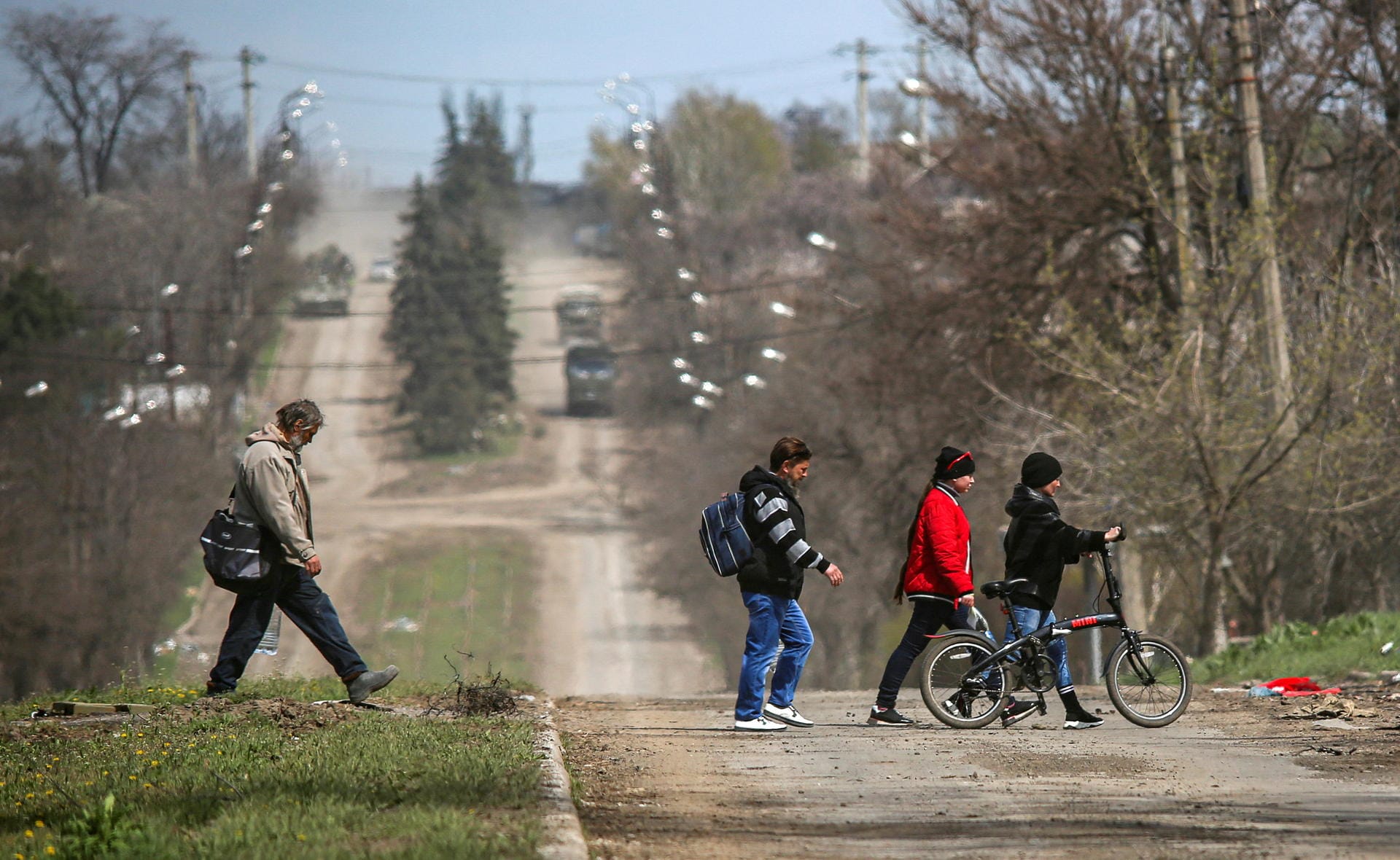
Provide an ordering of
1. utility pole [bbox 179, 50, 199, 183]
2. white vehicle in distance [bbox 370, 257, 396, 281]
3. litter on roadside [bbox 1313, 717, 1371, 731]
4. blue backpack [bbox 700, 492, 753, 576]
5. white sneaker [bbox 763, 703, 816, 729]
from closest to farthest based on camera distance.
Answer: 1. litter on roadside [bbox 1313, 717, 1371, 731]
2. blue backpack [bbox 700, 492, 753, 576]
3. white sneaker [bbox 763, 703, 816, 729]
4. utility pole [bbox 179, 50, 199, 183]
5. white vehicle in distance [bbox 370, 257, 396, 281]

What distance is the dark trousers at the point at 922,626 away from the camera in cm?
1084

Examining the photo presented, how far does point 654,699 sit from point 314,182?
10276cm

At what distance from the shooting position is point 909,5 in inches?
1117

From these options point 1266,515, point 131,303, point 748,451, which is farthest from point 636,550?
point 1266,515

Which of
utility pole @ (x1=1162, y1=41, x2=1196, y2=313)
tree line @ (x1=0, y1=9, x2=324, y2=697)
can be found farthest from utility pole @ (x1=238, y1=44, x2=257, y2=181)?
utility pole @ (x1=1162, y1=41, x2=1196, y2=313)

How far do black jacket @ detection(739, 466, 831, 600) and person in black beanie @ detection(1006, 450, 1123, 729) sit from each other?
1311mm

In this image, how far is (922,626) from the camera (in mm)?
10875

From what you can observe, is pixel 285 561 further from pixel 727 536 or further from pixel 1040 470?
pixel 1040 470

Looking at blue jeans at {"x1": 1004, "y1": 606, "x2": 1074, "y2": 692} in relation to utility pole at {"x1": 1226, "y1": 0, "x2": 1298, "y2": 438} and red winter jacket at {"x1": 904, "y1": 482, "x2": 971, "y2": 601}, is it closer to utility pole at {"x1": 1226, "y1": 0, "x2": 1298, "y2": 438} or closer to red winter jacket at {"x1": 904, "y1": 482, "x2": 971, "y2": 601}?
red winter jacket at {"x1": 904, "y1": 482, "x2": 971, "y2": 601}

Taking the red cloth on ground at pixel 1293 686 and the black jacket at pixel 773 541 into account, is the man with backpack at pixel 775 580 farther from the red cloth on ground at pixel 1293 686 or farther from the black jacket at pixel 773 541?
the red cloth on ground at pixel 1293 686

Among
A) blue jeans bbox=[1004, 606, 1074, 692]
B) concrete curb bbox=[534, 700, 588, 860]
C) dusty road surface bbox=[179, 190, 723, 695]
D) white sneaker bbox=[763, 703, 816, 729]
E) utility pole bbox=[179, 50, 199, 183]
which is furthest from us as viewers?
utility pole bbox=[179, 50, 199, 183]

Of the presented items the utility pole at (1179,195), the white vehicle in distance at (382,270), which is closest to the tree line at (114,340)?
the white vehicle in distance at (382,270)

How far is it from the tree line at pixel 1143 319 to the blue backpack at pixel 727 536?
9348 millimetres

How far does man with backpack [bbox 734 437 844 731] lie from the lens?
1045 cm
